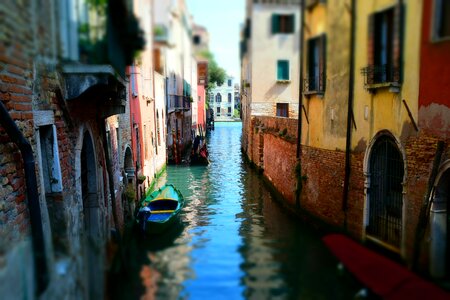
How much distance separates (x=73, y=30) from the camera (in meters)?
1.21

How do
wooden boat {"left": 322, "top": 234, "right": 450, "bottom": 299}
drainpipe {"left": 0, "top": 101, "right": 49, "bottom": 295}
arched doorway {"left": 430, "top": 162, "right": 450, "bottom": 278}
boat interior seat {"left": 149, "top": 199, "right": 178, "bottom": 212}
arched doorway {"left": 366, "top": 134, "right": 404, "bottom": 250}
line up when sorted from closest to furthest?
wooden boat {"left": 322, "top": 234, "right": 450, "bottom": 299} → drainpipe {"left": 0, "top": 101, "right": 49, "bottom": 295} → arched doorway {"left": 430, "top": 162, "right": 450, "bottom": 278} → arched doorway {"left": 366, "top": 134, "right": 404, "bottom": 250} → boat interior seat {"left": 149, "top": 199, "right": 178, "bottom": 212}

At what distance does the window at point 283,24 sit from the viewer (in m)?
1.15

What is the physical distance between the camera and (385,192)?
5383 millimetres

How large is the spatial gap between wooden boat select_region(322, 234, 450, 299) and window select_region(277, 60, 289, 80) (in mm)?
1354

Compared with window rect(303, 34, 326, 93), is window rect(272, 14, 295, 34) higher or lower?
higher

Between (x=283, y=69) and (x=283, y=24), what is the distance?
235 millimetres

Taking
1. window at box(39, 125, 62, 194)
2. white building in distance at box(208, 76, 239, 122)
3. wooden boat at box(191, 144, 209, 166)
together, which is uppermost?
white building in distance at box(208, 76, 239, 122)

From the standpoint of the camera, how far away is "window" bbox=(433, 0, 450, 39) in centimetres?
118

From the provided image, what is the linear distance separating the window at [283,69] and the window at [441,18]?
46cm

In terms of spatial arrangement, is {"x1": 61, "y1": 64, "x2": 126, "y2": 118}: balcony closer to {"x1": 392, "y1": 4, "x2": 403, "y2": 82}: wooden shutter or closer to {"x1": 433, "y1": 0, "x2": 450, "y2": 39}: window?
{"x1": 392, "y1": 4, "x2": 403, "y2": 82}: wooden shutter

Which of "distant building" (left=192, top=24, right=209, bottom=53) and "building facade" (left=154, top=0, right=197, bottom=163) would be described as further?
"distant building" (left=192, top=24, right=209, bottom=53)

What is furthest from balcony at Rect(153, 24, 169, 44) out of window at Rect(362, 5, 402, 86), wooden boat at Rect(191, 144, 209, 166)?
wooden boat at Rect(191, 144, 209, 166)

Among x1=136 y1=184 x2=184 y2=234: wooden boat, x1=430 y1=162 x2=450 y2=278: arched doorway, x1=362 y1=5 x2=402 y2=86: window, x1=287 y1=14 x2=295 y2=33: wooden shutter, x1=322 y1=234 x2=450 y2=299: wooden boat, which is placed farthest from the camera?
x1=136 y1=184 x2=184 y2=234: wooden boat

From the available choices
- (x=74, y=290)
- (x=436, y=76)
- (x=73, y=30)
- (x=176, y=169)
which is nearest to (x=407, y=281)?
(x=74, y=290)
